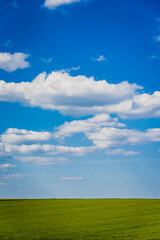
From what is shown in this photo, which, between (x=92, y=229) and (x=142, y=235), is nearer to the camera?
(x=142, y=235)

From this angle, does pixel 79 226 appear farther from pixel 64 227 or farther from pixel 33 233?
pixel 33 233

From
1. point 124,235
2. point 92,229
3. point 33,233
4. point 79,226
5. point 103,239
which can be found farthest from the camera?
point 79,226

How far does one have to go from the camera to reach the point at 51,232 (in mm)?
25312

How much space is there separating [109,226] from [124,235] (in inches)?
201

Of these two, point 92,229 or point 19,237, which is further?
point 92,229

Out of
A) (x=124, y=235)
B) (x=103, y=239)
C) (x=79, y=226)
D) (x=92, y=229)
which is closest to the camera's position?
(x=103, y=239)

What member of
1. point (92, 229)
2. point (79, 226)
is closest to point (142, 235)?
point (92, 229)

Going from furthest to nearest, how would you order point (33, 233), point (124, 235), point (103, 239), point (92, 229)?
point (92, 229), point (33, 233), point (124, 235), point (103, 239)

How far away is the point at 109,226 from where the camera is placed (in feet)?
92.4

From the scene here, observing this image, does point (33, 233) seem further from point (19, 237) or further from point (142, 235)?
point (142, 235)

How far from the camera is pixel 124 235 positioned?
76.2ft

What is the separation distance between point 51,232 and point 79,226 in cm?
410

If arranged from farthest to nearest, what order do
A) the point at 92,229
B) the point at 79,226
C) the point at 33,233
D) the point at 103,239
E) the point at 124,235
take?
the point at 79,226, the point at 92,229, the point at 33,233, the point at 124,235, the point at 103,239

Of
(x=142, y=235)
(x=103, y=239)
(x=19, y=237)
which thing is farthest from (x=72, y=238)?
(x=142, y=235)
